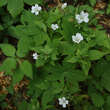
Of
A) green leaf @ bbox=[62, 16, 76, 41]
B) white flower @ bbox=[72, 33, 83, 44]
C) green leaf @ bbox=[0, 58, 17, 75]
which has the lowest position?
green leaf @ bbox=[0, 58, 17, 75]

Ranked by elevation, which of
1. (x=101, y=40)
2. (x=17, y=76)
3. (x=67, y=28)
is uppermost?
(x=67, y=28)

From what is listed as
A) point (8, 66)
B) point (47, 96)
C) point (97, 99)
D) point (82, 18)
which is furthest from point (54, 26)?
point (97, 99)

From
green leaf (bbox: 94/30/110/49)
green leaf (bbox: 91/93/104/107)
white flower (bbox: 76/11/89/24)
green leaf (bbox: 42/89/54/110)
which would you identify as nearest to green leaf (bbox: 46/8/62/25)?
white flower (bbox: 76/11/89/24)

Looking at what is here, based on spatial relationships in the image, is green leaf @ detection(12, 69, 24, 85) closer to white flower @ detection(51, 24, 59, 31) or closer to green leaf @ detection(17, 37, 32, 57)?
green leaf @ detection(17, 37, 32, 57)

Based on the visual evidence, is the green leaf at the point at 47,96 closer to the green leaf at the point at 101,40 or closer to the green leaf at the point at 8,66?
the green leaf at the point at 8,66

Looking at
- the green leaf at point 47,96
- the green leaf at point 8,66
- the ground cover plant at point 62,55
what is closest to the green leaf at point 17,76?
the ground cover plant at point 62,55

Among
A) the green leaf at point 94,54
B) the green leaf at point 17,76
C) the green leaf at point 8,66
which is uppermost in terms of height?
the green leaf at point 94,54

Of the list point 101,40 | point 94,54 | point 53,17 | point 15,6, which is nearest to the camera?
point 94,54

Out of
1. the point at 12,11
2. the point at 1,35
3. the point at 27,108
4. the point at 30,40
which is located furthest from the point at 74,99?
the point at 1,35

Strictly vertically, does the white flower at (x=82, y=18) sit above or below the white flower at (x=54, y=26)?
above

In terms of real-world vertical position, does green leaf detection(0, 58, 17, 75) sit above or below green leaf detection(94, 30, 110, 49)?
below

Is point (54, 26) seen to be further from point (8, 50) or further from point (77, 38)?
point (8, 50)
